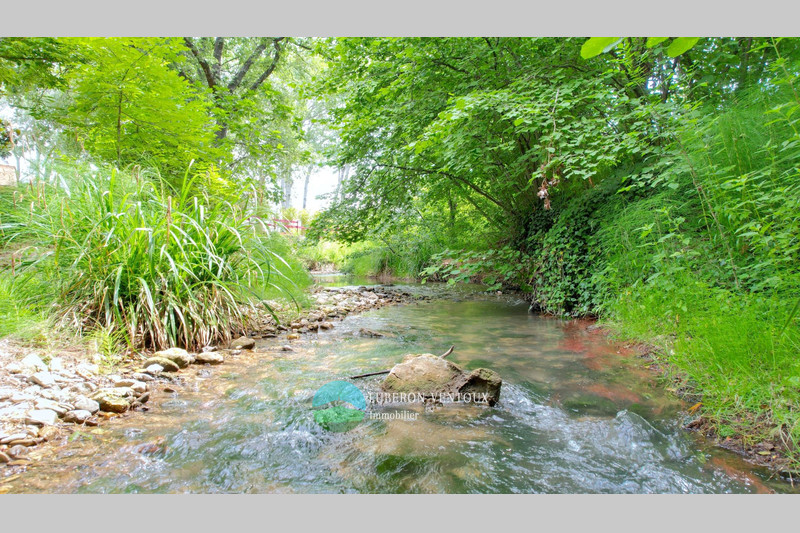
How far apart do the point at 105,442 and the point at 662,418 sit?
116 inches

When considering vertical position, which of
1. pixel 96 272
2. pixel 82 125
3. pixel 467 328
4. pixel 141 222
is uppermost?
pixel 82 125

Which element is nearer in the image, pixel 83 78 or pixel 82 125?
pixel 83 78

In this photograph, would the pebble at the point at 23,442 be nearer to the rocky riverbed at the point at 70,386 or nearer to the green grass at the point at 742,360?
the rocky riverbed at the point at 70,386

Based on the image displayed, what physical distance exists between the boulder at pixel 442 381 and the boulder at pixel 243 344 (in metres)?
1.74

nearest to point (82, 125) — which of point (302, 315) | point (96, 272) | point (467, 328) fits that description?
point (96, 272)

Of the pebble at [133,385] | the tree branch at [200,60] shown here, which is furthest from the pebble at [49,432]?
the tree branch at [200,60]

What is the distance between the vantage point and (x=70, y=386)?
229 cm

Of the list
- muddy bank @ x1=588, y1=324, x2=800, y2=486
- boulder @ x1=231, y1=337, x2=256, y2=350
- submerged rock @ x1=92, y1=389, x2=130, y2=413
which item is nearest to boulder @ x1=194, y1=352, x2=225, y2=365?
boulder @ x1=231, y1=337, x2=256, y2=350

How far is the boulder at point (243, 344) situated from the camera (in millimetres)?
3654

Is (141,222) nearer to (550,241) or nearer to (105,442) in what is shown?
(105,442)

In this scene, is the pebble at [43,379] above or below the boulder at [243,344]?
above

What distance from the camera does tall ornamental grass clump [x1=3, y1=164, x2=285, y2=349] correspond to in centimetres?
311

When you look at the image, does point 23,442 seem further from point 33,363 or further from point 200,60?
point 200,60

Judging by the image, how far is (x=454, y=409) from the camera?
2375mm
